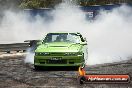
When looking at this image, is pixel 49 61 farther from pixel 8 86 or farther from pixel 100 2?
pixel 100 2

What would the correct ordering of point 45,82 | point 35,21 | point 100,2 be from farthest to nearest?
point 100,2 < point 35,21 < point 45,82

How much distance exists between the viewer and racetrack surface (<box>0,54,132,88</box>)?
1084 cm

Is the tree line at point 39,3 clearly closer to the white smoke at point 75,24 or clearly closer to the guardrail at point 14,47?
the white smoke at point 75,24

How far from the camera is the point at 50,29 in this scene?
122ft

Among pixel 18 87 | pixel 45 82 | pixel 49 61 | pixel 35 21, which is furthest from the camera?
pixel 35 21

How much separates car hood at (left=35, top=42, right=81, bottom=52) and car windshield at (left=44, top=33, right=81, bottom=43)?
423 mm

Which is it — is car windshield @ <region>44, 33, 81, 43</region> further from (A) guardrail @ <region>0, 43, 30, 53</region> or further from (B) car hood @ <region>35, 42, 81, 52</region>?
(A) guardrail @ <region>0, 43, 30, 53</region>

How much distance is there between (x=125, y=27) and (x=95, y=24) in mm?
3190

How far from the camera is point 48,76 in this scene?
1272 centimetres

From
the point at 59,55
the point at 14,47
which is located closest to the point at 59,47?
the point at 59,55

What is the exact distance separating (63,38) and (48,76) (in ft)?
10.3

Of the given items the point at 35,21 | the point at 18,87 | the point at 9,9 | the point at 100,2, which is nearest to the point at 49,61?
the point at 18,87

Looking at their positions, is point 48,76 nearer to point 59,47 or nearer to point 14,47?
point 59,47

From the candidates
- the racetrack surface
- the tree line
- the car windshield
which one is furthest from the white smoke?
the tree line
